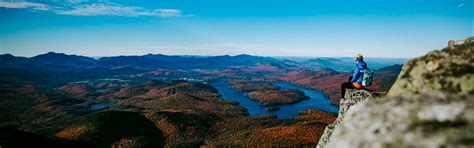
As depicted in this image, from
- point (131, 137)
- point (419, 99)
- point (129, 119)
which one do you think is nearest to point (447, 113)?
point (419, 99)

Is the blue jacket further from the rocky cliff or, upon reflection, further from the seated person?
the rocky cliff

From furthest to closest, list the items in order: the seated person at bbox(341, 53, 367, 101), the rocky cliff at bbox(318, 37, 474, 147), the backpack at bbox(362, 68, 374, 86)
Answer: the backpack at bbox(362, 68, 374, 86)
the seated person at bbox(341, 53, 367, 101)
the rocky cliff at bbox(318, 37, 474, 147)

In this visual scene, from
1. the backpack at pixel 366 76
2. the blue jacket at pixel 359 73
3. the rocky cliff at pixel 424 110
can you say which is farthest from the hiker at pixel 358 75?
the rocky cliff at pixel 424 110

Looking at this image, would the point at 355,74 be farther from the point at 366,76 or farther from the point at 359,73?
the point at 366,76

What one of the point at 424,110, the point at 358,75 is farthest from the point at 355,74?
the point at 424,110

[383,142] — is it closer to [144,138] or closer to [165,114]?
[144,138]

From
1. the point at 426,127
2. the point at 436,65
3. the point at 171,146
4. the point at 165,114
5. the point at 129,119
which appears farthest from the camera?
the point at 165,114

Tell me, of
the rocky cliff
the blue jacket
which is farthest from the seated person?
the rocky cliff

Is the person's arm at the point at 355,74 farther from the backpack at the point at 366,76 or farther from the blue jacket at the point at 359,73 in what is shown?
the backpack at the point at 366,76

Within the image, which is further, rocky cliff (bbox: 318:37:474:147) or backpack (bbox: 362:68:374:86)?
backpack (bbox: 362:68:374:86)
